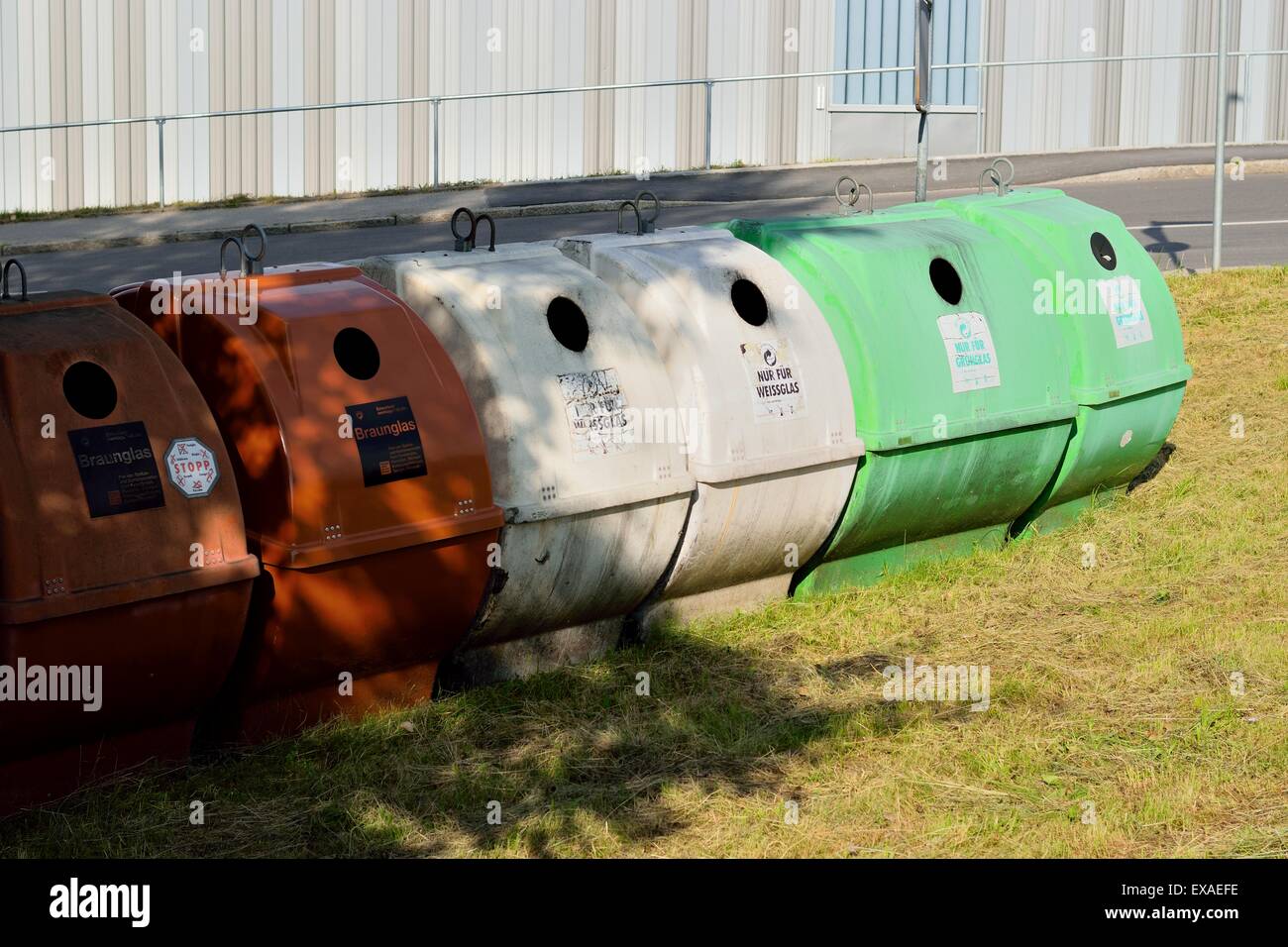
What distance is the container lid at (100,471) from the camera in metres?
4.98

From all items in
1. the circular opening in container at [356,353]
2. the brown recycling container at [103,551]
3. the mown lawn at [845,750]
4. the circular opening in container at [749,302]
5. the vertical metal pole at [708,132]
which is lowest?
the mown lawn at [845,750]

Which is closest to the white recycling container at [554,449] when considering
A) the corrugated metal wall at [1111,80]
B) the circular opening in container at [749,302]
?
the circular opening in container at [749,302]

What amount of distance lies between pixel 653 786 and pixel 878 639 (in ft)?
5.54

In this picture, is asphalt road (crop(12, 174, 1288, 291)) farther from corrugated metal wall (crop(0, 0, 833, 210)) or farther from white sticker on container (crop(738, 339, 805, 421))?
white sticker on container (crop(738, 339, 805, 421))

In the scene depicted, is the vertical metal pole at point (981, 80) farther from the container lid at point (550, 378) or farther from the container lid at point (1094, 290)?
the container lid at point (550, 378)

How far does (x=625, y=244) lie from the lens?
699cm

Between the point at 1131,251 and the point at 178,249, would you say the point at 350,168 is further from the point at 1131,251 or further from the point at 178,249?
the point at 1131,251

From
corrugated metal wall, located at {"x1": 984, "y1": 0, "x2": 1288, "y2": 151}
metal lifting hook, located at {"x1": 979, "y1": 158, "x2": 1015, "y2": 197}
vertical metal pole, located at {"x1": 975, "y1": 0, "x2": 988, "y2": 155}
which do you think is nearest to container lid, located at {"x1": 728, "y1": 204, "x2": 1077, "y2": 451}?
metal lifting hook, located at {"x1": 979, "y1": 158, "x2": 1015, "y2": 197}


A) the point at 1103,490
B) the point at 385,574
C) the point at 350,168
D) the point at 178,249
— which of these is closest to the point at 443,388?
the point at 385,574

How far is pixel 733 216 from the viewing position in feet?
56.7

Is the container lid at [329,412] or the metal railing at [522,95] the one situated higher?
the metal railing at [522,95]

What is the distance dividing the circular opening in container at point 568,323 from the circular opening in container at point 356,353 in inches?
32.8

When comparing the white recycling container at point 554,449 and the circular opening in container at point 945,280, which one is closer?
the white recycling container at point 554,449

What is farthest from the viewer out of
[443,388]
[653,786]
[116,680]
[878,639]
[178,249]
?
[178,249]
